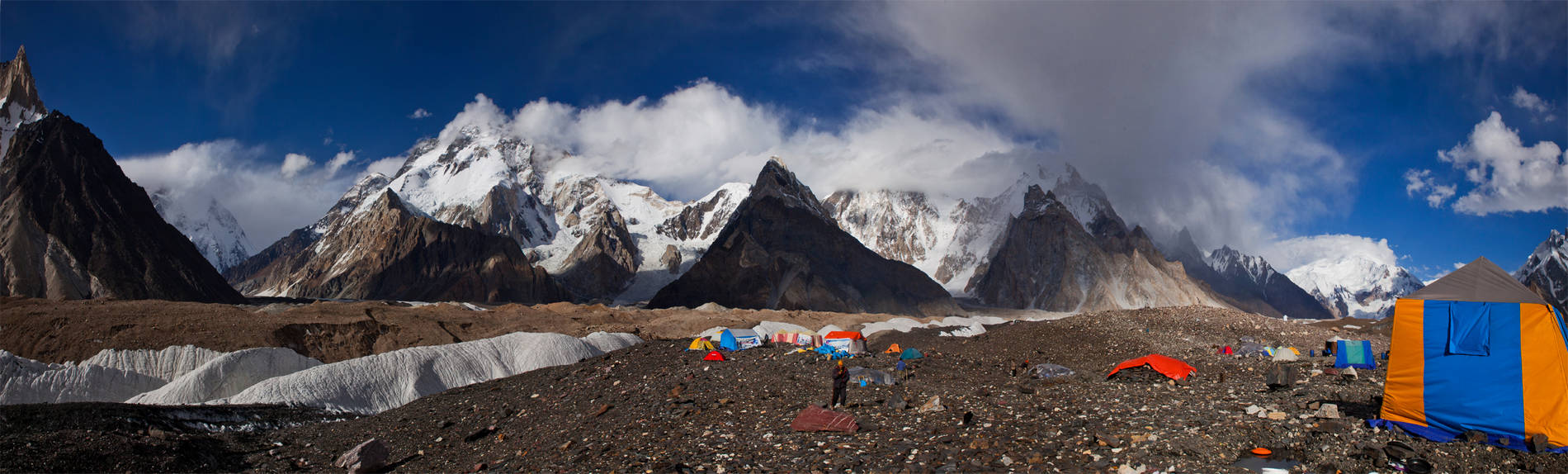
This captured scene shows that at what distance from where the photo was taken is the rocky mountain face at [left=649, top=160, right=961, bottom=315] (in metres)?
138

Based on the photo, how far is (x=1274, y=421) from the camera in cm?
1045

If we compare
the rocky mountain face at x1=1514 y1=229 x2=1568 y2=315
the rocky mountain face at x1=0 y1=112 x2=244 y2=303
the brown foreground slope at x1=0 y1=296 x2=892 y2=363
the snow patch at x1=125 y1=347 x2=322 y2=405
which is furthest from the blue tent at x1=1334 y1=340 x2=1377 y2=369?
the rocky mountain face at x1=1514 y1=229 x2=1568 y2=315

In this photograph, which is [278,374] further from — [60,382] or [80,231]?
[80,231]

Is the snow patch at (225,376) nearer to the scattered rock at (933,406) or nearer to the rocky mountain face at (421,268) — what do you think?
the scattered rock at (933,406)

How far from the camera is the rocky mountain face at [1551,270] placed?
125188 mm

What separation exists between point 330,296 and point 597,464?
164 metres

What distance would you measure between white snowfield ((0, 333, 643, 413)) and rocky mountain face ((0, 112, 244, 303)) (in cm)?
5275

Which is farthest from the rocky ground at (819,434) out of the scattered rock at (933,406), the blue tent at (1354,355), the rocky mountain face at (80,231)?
the rocky mountain face at (80,231)

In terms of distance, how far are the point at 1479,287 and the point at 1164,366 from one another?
7.18 m

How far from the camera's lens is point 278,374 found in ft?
84.4

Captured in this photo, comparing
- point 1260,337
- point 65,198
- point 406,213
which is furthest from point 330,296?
point 1260,337

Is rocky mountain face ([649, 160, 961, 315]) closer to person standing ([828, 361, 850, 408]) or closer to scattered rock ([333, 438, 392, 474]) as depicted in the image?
person standing ([828, 361, 850, 408])

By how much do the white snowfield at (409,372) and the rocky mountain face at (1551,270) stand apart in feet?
528

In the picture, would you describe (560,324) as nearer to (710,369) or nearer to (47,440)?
(710,369)
